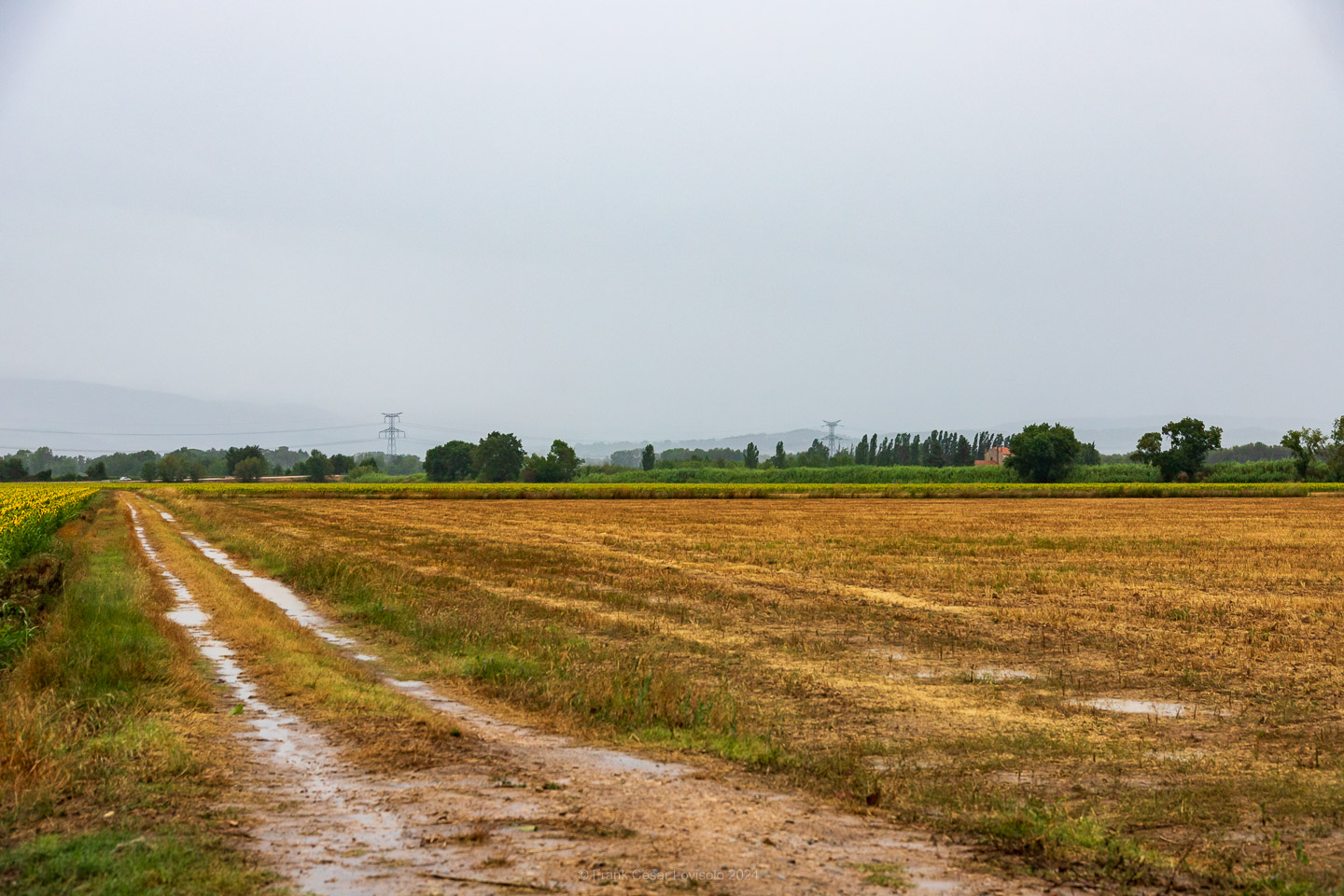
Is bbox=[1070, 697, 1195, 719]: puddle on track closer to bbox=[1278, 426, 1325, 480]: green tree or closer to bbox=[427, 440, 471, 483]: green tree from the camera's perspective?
bbox=[1278, 426, 1325, 480]: green tree

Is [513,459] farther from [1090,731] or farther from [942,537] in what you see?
[1090,731]

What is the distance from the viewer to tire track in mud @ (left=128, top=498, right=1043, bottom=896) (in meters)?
5.62

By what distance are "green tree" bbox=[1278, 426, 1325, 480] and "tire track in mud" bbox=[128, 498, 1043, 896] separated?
119921mm

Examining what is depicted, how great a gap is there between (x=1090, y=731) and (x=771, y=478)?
114128 millimetres

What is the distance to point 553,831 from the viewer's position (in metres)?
6.48

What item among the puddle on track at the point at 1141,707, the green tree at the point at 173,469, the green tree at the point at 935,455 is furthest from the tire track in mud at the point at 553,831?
the green tree at the point at 173,469

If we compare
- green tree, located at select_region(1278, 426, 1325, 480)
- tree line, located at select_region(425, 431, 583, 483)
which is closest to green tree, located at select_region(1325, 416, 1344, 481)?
green tree, located at select_region(1278, 426, 1325, 480)

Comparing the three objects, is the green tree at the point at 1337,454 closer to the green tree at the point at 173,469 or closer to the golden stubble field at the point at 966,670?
the golden stubble field at the point at 966,670

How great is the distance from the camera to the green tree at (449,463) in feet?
524

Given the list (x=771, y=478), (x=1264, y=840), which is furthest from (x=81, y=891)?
(x=771, y=478)

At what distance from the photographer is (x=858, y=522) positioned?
4478cm

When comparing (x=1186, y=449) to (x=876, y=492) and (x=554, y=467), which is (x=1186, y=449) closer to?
(x=876, y=492)

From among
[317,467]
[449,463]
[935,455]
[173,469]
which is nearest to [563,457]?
[449,463]

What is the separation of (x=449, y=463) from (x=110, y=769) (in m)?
156
